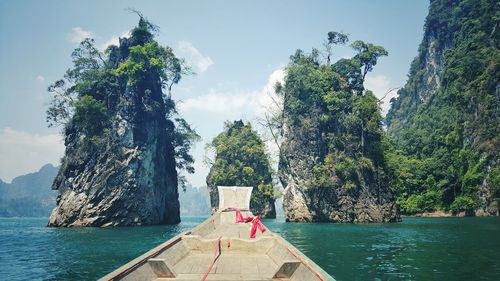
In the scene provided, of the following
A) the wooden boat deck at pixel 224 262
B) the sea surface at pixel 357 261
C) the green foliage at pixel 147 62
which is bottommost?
the sea surface at pixel 357 261

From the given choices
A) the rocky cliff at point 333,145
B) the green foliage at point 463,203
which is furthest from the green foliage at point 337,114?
the green foliage at point 463,203

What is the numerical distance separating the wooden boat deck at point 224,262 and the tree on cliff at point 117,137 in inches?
1360

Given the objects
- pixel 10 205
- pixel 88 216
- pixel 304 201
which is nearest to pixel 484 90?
pixel 304 201

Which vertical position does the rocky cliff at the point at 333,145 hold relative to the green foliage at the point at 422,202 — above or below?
above

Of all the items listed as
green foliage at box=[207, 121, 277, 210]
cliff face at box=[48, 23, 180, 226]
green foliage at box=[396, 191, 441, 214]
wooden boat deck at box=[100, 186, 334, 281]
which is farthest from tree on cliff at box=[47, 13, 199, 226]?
green foliage at box=[396, 191, 441, 214]

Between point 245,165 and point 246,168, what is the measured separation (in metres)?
2.69

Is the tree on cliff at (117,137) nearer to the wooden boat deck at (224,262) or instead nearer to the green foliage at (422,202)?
the wooden boat deck at (224,262)

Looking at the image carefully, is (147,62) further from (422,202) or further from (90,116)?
(422,202)

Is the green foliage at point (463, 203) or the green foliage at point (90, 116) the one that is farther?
the green foliage at point (463, 203)

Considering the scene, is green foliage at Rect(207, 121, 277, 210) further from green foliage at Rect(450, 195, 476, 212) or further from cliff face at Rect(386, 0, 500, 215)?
green foliage at Rect(450, 195, 476, 212)

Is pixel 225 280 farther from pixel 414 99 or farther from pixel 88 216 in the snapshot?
pixel 414 99

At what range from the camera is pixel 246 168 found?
194 ft

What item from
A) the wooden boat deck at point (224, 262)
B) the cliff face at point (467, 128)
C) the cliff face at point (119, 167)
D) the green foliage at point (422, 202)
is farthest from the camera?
the green foliage at point (422, 202)

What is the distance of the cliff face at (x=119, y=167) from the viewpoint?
129 ft
